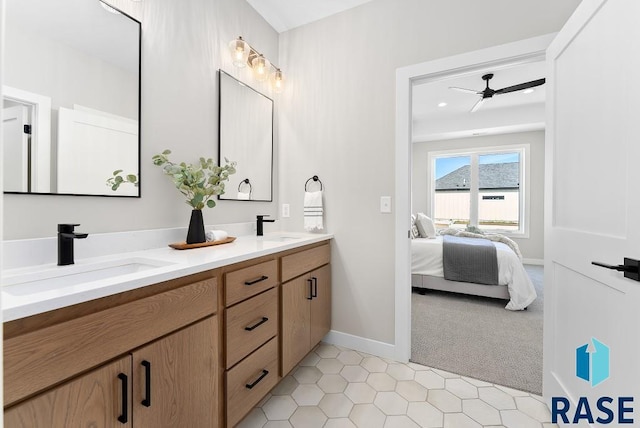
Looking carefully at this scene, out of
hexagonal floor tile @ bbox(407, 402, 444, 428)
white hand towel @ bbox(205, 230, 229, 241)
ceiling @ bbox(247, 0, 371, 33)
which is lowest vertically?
hexagonal floor tile @ bbox(407, 402, 444, 428)

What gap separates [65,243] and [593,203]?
210 cm

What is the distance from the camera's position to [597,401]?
1.19m

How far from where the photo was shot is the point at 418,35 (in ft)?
6.55

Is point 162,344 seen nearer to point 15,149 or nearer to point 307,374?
point 15,149

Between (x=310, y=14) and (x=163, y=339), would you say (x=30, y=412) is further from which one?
(x=310, y=14)

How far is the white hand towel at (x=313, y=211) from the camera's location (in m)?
2.29

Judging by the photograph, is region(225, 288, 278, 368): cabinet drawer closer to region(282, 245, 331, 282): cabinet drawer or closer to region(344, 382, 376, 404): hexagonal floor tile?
region(282, 245, 331, 282): cabinet drawer

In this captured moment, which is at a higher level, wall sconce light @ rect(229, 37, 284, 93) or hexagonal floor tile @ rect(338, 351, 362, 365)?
wall sconce light @ rect(229, 37, 284, 93)

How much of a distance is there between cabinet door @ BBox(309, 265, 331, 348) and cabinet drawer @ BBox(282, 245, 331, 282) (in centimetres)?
6

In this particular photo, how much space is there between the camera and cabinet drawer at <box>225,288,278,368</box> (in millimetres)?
1311

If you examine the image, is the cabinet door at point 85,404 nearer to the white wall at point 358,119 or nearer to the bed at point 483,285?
the white wall at point 358,119

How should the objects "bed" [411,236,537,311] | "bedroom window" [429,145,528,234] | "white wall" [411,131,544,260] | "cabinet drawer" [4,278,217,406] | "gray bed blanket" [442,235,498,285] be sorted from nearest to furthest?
"cabinet drawer" [4,278,217,406] → "bed" [411,236,537,311] → "gray bed blanket" [442,235,498,285] → "white wall" [411,131,544,260] → "bedroom window" [429,145,528,234]

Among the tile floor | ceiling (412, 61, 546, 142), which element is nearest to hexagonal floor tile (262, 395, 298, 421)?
the tile floor

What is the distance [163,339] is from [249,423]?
794 mm
